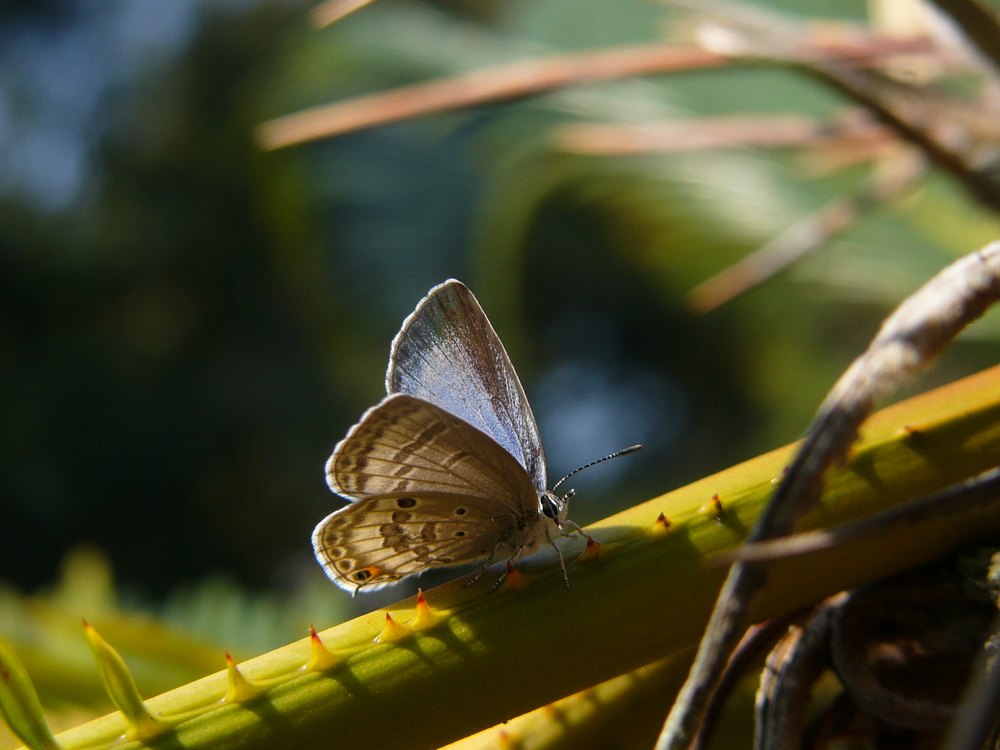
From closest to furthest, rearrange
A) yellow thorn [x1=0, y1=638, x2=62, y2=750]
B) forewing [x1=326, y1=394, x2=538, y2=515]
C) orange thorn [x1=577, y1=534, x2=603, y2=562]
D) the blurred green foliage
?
yellow thorn [x1=0, y1=638, x2=62, y2=750] → orange thorn [x1=577, y1=534, x2=603, y2=562] → forewing [x1=326, y1=394, x2=538, y2=515] → the blurred green foliage

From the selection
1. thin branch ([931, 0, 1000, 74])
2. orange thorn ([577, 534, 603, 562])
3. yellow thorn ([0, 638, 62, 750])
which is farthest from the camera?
thin branch ([931, 0, 1000, 74])

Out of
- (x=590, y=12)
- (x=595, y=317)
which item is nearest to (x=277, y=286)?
(x=595, y=317)

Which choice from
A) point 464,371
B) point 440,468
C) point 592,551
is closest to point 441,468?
point 440,468

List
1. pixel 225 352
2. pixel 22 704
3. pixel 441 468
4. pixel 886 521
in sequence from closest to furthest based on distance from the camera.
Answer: pixel 886 521
pixel 22 704
pixel 441 468
pixel 225 352

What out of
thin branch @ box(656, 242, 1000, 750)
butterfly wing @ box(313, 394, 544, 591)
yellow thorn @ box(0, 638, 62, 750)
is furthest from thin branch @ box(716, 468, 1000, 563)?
butterfly wing @ box(313, 394, 544, 591)

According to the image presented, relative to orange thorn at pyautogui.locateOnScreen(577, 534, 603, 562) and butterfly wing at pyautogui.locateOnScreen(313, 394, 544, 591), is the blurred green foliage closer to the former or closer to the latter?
butterfly wing at pyautogui.locateOnScreen(313, 394, 544, 591)

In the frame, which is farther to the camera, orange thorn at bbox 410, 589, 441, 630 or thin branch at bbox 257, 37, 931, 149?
thin branch at bbox 257, 37, 931, 149

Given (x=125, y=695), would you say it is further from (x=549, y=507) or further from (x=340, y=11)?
(x=340, y=11)
